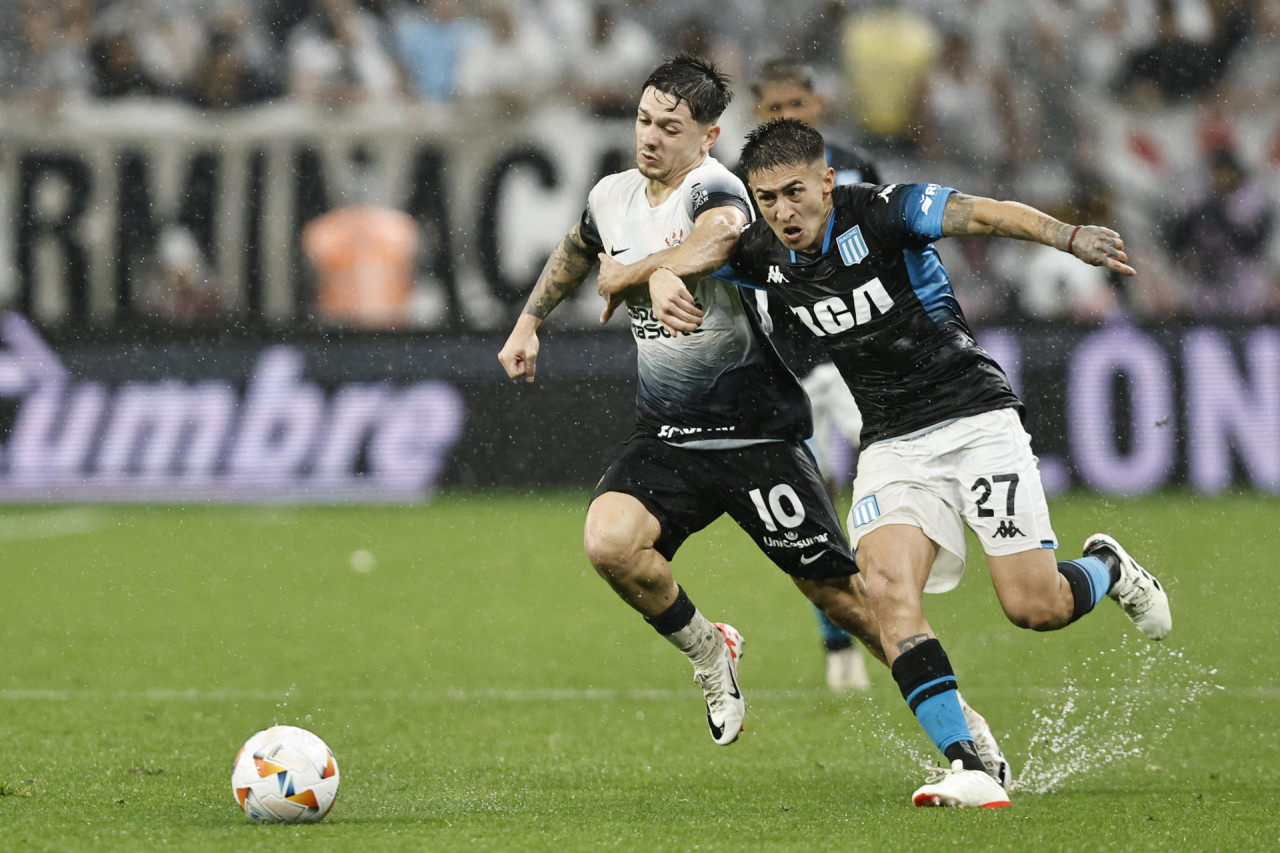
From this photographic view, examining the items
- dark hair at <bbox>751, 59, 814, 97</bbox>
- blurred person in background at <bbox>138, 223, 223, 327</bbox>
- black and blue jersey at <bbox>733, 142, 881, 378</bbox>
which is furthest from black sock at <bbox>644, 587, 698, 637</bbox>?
blurred person in background at <bbox>138, 223, 223, 327</bbox>

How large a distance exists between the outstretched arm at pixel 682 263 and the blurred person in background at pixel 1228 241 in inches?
386

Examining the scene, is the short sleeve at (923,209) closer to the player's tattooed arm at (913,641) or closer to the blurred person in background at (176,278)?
the player's tattooed arm at (913,641)

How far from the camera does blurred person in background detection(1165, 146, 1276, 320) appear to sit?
14.3 m

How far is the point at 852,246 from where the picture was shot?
17.1ft

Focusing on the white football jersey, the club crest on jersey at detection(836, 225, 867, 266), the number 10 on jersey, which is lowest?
the number 10 on jersey

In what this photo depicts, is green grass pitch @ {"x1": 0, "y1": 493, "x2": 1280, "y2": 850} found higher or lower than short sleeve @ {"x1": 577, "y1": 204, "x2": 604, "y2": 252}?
lower

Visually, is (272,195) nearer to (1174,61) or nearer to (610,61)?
(610,61)

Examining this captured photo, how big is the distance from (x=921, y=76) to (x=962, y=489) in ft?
32.9

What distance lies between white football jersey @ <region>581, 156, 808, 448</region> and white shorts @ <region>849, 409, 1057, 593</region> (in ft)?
1.78

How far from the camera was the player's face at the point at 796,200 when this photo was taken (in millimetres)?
5137

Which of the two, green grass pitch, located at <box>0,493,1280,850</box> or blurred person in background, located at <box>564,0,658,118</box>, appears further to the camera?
blurred person in background, located at <box>564,0,658,118</box>

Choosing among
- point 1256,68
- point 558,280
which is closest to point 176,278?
point 558,280

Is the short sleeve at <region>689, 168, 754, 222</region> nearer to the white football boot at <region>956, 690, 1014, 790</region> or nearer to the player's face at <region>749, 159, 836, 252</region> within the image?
the player's face at <region>749, 159, 836, 252</region>

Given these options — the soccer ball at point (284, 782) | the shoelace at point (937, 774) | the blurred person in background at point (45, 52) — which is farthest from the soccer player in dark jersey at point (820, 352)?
the blurred person in background at point (45, 52)
